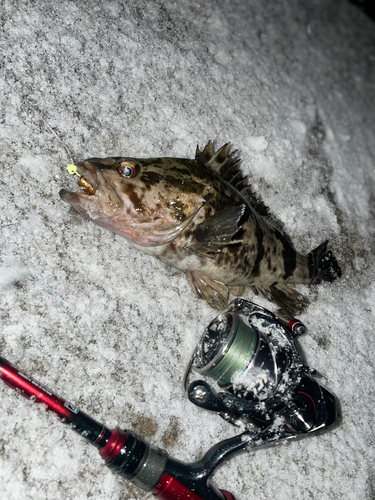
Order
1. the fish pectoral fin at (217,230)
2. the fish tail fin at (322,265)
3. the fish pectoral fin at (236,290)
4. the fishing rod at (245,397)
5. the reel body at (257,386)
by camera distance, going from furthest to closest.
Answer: the fish tail fin at (322,265) → the fish pectoral fin at (236,290) → the fish pectoral fin at (217,230) → the reel body at (257,386) → the fishing rod at (245,397)

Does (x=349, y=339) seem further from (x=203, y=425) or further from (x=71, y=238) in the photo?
(x=71, y=238)

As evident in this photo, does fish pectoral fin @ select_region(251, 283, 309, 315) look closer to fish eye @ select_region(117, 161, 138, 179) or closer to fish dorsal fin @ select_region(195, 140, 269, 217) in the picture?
fish dorsal fin @ select_region(195, 140, 269, 217)

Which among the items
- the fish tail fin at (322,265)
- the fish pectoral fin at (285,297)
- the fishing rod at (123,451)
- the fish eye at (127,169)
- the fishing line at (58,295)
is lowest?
the fishing rod at (123,451)

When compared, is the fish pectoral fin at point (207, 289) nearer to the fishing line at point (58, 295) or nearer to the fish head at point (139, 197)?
the fish head at point (139, 197)

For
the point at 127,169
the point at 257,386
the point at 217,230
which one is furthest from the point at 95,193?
the point at 257,386

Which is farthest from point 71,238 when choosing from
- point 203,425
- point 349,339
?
point 349,339

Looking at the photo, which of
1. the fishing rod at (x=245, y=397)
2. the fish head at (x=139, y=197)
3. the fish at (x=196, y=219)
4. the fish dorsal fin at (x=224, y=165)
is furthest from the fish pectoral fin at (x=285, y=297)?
the fish head at (x=139, y=197)
